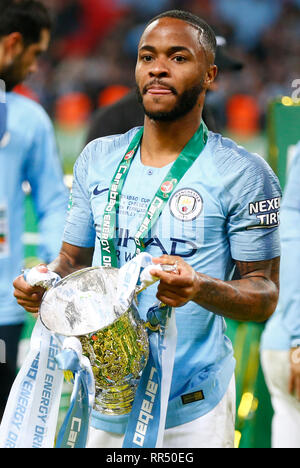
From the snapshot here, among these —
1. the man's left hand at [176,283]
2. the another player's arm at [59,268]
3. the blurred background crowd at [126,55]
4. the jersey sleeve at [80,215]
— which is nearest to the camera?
the man's left hand at [176,283]

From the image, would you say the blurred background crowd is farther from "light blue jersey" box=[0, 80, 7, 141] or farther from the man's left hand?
the man's left hand

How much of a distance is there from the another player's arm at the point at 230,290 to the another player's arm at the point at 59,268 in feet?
1.11

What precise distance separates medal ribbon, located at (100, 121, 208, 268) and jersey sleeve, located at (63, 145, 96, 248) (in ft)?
0.38

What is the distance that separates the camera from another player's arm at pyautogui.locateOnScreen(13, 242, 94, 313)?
1.74m

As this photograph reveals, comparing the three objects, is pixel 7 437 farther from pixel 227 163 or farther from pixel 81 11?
pixel 81 11

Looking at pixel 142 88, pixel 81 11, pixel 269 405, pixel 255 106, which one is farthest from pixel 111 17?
pixel 142 88

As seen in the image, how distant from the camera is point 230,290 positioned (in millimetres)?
1683

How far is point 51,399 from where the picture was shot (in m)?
1.75

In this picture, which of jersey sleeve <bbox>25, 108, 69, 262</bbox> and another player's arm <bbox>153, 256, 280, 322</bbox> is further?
jersey sleeve <bbox>25, 108, 69, 262</bbox>

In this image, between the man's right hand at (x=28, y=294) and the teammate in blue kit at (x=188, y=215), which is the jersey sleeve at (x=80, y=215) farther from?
the man's right hand at (x=28, y=294)

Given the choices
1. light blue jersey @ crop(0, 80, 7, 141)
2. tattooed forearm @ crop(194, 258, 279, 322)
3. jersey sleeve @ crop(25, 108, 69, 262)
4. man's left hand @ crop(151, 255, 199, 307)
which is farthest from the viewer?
jersey sleeve @ crop(25, 108, 69, 262)

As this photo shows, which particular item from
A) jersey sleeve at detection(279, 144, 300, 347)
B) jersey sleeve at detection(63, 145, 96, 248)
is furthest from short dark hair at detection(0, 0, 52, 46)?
jersey sleeve at detection(279, 144, 300, 347)

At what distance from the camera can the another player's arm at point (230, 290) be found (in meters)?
1.55

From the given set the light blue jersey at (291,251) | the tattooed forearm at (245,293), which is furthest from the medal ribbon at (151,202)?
the light blue jersey at (291,251)
